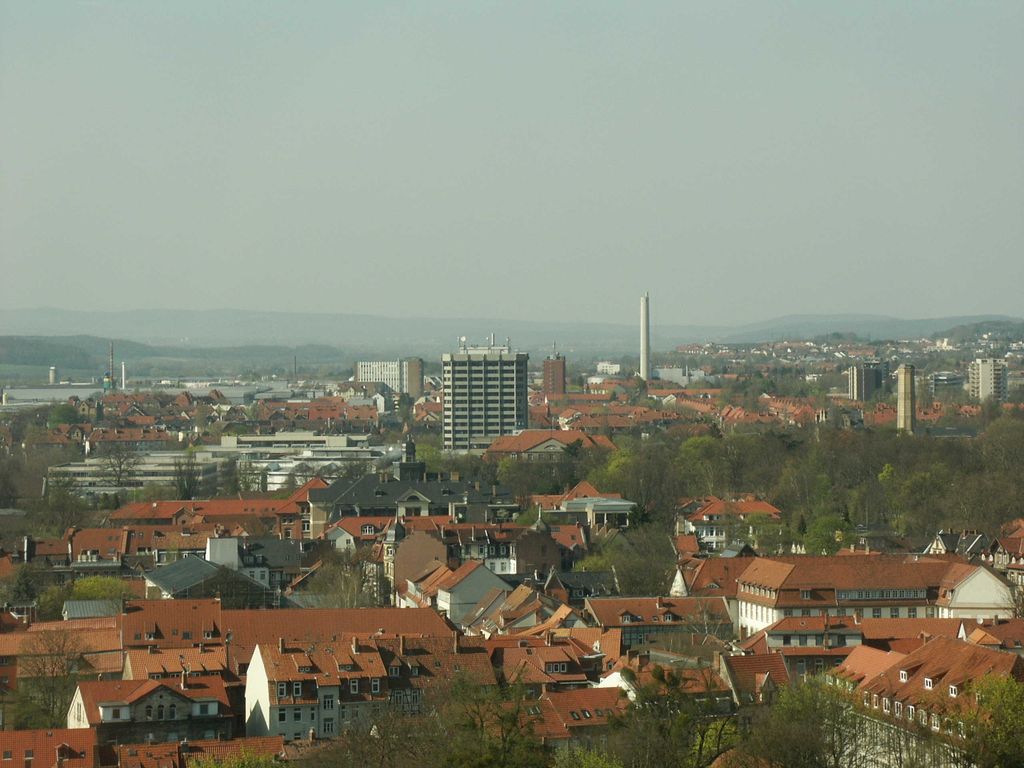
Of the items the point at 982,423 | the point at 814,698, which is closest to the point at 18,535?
the point at 814,698

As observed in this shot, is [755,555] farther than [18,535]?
No

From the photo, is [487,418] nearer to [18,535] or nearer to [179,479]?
[179,479]

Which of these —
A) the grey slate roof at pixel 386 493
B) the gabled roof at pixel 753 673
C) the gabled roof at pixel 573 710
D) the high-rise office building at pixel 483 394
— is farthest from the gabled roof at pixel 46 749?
the high-rise office building at pixel 483 394

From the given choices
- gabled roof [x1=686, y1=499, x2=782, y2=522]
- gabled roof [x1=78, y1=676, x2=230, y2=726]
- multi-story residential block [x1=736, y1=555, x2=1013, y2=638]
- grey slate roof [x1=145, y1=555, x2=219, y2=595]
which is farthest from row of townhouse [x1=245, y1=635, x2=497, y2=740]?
gabled roof [x1=686, y1=499, x2=782, y2=522]

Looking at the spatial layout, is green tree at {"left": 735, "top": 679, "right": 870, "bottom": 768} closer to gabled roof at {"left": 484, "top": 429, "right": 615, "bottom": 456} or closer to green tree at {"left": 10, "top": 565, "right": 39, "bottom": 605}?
green tree at {"left": 10, "top": 565, "right": 39, "bottom": 605}

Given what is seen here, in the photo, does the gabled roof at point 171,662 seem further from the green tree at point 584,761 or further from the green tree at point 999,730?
the green tree at point 999,730

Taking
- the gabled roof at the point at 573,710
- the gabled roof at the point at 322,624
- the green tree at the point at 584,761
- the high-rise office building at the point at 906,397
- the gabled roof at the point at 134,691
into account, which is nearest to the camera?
the green tree at the point at 584,761
